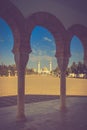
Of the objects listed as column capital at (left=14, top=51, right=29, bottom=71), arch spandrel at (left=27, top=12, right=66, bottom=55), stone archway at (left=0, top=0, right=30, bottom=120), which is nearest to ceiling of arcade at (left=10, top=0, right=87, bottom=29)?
arch spandrel at (left=27, top=12, right=66, bottom=55)

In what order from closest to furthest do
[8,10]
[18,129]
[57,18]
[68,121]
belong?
[18,129]
[8,10]
[68,121]
[57,18]

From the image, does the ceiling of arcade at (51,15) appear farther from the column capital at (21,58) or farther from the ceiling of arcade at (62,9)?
the column capital at (21,58)

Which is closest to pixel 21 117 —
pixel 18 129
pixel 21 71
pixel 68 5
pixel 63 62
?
pixel 18 129

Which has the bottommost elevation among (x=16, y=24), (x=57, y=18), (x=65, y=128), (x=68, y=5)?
(x=65, y=128)

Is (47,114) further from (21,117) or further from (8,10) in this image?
(8,10)

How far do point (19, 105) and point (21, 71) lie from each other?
1181mm

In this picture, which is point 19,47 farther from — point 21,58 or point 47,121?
point 47,121

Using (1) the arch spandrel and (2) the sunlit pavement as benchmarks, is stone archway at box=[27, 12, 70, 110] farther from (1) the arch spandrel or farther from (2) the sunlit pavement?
(2) the sunlit pavement

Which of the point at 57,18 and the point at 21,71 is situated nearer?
the point at 21,71

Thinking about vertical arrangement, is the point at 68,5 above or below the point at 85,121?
above

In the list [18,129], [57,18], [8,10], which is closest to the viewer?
[18,129]

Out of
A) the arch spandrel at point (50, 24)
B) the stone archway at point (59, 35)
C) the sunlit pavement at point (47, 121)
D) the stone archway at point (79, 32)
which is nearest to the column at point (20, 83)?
the sunlit pavement at point (47, 121)

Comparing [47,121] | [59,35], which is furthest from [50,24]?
[47,121]

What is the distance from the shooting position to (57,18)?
28.4 feet
